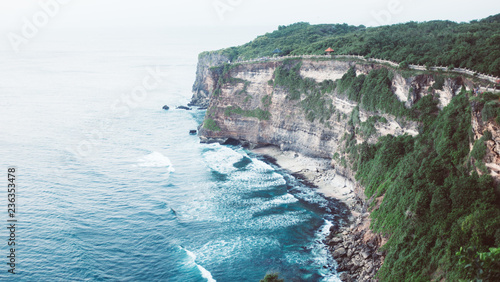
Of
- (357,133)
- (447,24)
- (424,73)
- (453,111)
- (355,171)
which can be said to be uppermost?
(447,24)

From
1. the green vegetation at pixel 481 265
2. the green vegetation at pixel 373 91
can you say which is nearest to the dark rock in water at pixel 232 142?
the green vegetation at pixel 373 91

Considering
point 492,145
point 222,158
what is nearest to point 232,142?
point 222,158

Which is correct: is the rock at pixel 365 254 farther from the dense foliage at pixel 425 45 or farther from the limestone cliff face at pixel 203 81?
the limestone cliff face at pixel 203 81

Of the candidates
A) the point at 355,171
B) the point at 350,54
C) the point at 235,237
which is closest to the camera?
the point at 235,237

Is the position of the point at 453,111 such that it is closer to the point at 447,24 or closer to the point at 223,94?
the point at 447,24

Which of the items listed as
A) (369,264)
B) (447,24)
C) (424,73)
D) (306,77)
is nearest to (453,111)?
(424,73)

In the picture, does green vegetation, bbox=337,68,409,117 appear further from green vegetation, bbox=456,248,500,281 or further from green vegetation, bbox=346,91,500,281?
green vegetation, bbox=456,248,500,281
